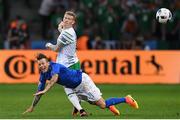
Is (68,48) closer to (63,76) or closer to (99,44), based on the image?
(63,76)

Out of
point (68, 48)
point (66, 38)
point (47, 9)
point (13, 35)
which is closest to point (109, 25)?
point (47, 9)

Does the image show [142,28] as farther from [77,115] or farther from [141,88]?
[77,115]

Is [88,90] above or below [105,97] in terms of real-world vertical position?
above

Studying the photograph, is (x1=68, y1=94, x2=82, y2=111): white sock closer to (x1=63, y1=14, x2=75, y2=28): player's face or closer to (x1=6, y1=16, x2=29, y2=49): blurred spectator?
(x1=63, y1=14, x2=75, y2=28): player's face

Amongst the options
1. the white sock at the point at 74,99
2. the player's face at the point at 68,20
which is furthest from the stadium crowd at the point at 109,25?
the white sock at the point at 74,99

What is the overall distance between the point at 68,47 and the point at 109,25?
39.7ft

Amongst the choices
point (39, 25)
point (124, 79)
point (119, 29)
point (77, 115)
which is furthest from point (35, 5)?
point (77, 115)

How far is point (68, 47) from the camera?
16.3 metres

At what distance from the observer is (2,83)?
25891 mm

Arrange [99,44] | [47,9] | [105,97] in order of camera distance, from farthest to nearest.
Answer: [47,9], [99,44], [105,97]

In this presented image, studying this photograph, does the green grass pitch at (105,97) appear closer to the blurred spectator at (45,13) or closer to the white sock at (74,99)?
the white sock at (74,99)

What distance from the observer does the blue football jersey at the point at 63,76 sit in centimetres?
1537

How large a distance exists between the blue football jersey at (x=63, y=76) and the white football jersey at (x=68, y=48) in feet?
2.32

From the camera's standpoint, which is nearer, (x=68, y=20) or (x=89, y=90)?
(x=89, y=90)
